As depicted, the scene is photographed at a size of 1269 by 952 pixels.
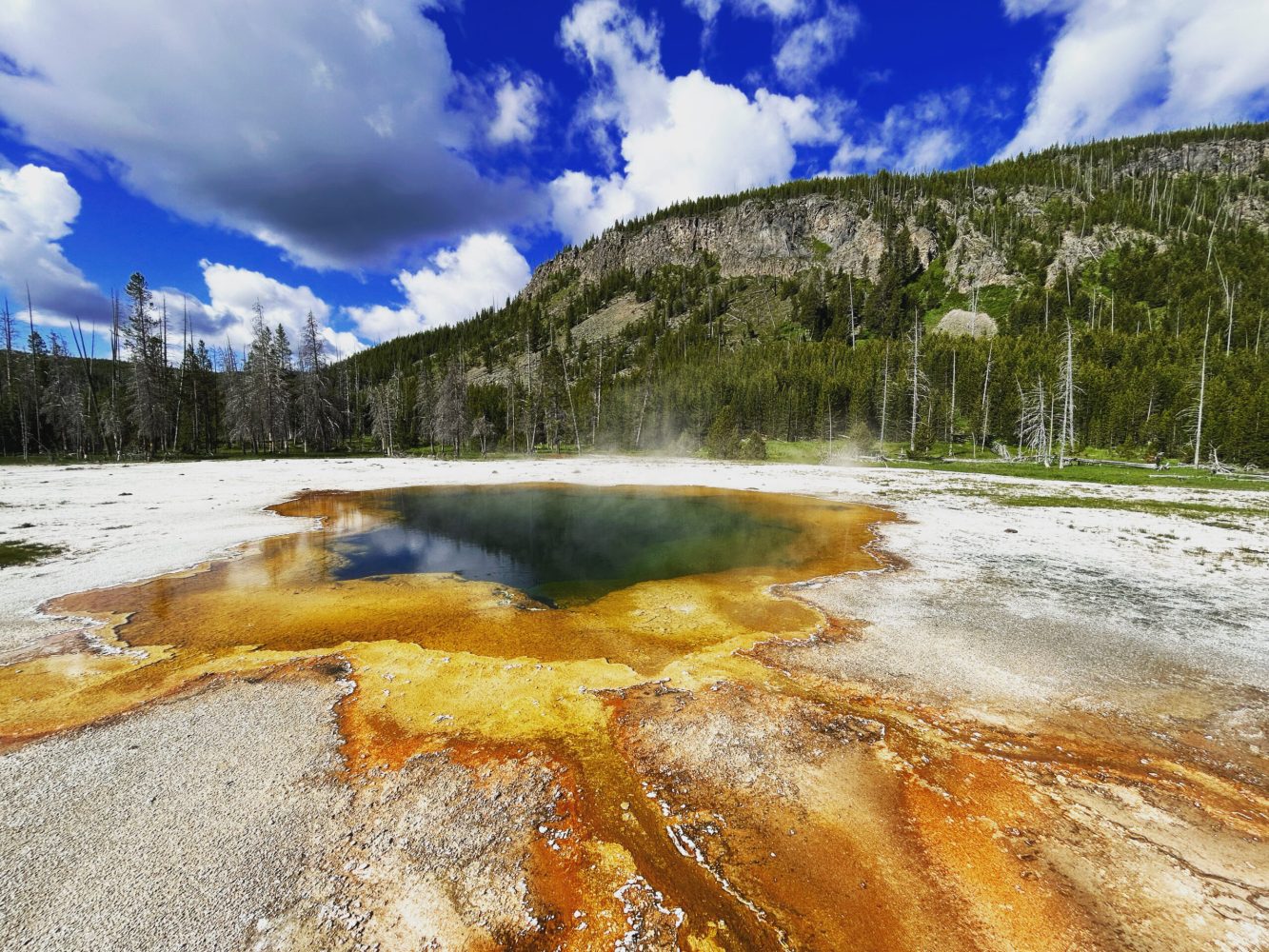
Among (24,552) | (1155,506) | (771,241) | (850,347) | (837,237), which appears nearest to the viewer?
(24,552)

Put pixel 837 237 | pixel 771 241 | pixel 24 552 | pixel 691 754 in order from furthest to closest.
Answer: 1. pixel 771 241
2. pixel 837 237
3. pixel 24 552
4. pixel 691 754

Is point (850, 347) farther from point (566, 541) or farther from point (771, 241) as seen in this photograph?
point (566, 541)

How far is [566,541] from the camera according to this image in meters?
18.5

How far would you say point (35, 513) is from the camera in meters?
19.3

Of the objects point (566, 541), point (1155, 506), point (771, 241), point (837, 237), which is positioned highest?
point (771, 241)

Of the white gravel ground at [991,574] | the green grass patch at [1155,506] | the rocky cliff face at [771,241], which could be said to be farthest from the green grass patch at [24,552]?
the rocky cliff face at [771,241]

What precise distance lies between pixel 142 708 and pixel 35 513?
21.5 meters

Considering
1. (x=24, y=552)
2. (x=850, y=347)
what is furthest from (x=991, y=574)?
(x=850, y=347)

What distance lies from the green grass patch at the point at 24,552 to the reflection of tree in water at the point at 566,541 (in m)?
6.77

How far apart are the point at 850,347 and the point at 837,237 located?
254ft

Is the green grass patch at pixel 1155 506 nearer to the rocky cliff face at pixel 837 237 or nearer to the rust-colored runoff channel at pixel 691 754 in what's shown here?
the rust-colored runoff channel at pixel 691 754

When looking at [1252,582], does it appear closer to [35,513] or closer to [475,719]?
[475,719]

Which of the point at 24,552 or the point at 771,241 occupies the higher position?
the point at 771,241

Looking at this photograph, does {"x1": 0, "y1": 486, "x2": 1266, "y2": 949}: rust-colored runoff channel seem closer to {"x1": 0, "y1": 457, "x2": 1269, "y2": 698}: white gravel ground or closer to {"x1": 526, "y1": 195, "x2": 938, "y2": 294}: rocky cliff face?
{"x1": 0, "y1": 457, "x2": 1269, "y2": 698}: white gravel ground
